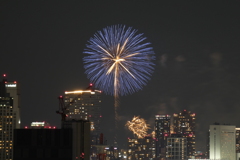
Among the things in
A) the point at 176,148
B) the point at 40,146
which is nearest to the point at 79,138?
the point at 40,146

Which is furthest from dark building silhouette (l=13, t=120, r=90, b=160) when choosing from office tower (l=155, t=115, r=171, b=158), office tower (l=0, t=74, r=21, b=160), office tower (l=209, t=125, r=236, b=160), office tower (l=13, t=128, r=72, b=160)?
office tower (l=155, t=115, r=171, b=158)

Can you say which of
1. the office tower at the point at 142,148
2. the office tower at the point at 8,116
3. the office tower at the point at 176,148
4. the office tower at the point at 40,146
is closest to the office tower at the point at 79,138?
the office tower at the point at 40,146

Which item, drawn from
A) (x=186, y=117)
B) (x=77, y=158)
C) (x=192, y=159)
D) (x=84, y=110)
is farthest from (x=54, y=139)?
(x=186, y=117)

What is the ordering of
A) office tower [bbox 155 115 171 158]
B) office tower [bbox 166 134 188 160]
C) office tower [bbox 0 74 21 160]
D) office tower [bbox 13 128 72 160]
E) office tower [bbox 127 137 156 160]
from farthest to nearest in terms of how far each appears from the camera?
1. office tower [bbox 155 115 171 158]
2. office tower [bbox 127 137 156 160]
3. office tower [bbox 166 134 188 160]
4. office tower [bbox 0 74 21 160]
5. office tower [bbox 13 128 72 160]

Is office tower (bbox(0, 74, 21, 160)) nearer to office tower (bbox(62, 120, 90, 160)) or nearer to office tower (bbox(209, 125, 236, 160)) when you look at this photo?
office tower (bbox(209, 125, 236, 160))

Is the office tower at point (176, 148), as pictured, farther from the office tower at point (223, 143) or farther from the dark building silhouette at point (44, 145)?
the dark building silhouette at point (44, 145)

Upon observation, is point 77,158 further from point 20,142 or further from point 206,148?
point 206,148
